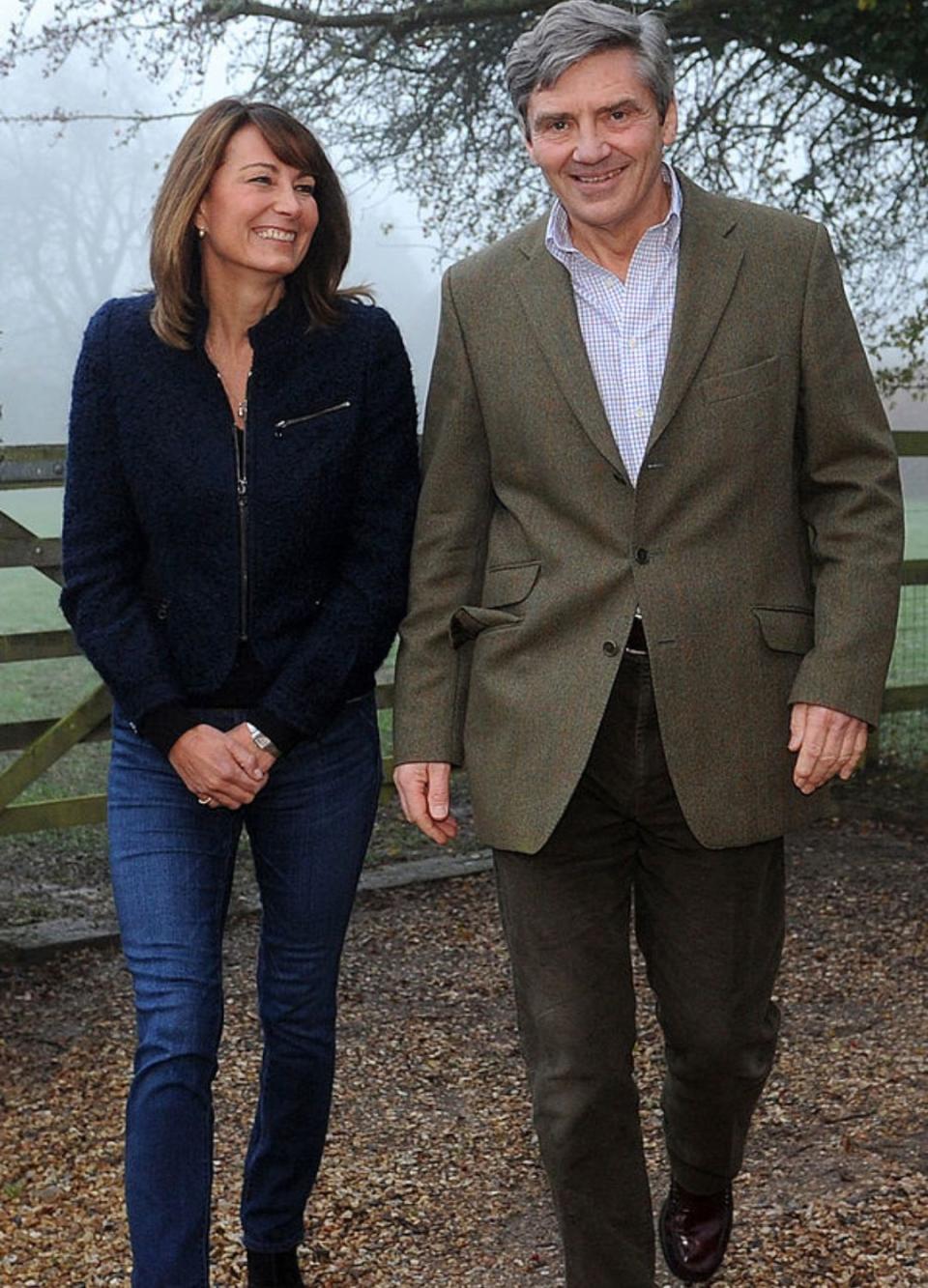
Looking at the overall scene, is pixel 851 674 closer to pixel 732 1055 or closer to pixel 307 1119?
pixel 732 1055

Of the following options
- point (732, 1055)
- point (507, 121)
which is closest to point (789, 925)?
point (732, 1055)

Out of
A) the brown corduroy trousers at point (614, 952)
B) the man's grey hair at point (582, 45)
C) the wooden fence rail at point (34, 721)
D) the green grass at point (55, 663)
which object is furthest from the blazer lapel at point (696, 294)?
the wooden fence rail at point (34, 721)

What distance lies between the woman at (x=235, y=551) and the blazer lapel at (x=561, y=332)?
11.6 inches

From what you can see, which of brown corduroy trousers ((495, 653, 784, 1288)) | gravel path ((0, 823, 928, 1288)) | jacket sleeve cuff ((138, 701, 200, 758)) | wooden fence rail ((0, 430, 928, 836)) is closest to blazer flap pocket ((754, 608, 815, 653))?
brown corduroy trousers ((495, 653, 784, 1288))

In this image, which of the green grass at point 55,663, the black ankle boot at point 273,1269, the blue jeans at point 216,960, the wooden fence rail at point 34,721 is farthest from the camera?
the green grass at point 55,663

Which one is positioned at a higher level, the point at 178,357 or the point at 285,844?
the point at 178,357

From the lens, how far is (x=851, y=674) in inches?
116

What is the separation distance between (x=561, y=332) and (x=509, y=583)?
1.36ft

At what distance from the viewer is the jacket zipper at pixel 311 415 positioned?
307 cm

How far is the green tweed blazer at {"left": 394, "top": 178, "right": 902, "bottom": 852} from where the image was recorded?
294cm

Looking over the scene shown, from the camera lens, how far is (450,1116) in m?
4.52

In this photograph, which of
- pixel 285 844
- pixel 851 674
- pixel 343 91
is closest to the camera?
pixel 851 674

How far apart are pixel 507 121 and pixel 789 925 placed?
4.17 meters

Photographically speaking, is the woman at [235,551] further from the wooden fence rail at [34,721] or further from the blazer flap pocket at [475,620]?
the wooden fence rail at [34,721]
